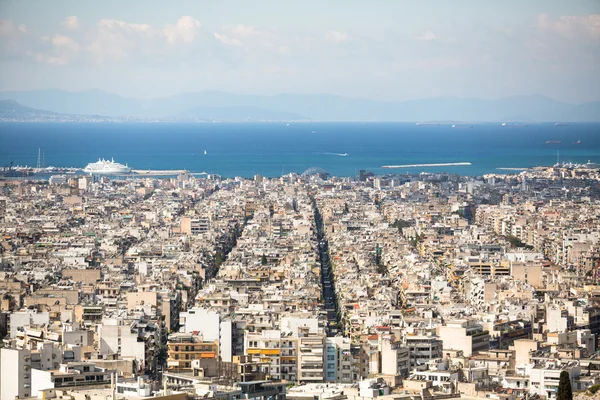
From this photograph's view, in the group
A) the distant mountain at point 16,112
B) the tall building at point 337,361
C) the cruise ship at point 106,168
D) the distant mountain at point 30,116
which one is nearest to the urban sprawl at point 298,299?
the tall building at point 337,361

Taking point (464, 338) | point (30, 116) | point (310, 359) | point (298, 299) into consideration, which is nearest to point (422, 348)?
point (464, 338)

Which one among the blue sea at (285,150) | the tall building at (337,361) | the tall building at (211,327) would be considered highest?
the blue sea at (285,150)

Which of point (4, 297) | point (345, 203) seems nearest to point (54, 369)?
point (4, 297)

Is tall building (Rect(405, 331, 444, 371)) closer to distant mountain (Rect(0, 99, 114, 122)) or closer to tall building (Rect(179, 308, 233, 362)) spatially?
tall building (Rect(179, 308, 233, 362))

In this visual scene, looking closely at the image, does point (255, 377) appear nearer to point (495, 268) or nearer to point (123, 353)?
point (123, 353)

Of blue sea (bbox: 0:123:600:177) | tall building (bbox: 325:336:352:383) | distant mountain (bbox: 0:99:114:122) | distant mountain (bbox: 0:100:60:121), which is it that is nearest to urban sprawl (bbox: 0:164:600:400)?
tall building (bbox: 325:336:352:383)

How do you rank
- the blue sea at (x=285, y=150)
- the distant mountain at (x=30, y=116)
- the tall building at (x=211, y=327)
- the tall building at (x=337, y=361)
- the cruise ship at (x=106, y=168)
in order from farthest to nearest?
the distant mountain at (x=30, y=116) → the blue sea at (x=285, y=150) → the cruise ship at (x=106, y=168) → the tall building at (x=211, y=327) → the tall building at (x=337, y=361)

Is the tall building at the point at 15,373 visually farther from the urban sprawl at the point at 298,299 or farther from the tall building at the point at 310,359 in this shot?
the tall building at the point at 310,359
